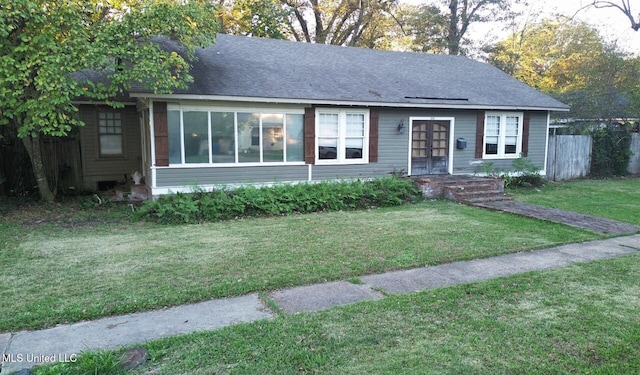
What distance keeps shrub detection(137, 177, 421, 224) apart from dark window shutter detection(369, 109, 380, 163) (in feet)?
4.26

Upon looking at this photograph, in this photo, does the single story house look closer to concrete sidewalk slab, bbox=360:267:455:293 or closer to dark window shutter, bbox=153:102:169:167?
dark window shutter, bbox=153:102:169:167

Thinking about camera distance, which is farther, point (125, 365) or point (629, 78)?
point (629, 78)

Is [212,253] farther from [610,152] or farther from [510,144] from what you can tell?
[610,152]

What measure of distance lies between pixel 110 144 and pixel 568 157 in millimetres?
15681

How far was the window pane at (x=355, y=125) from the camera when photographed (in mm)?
12234

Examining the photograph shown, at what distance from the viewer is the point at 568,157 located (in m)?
16.3

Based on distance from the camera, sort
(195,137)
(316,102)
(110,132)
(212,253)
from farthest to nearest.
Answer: (110,132) → (316,102) → (195,137) → (212,253)

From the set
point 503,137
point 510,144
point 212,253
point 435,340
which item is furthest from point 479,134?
point 435,340

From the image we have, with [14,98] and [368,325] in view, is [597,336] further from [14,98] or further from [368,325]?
[14,98]

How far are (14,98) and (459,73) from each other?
44.0ft

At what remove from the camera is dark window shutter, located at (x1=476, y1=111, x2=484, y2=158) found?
13.8 meters

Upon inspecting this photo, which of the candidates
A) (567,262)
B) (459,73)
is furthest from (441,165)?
(567,262)

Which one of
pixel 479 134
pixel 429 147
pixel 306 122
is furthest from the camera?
pixel 479 134

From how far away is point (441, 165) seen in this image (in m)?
13.7
